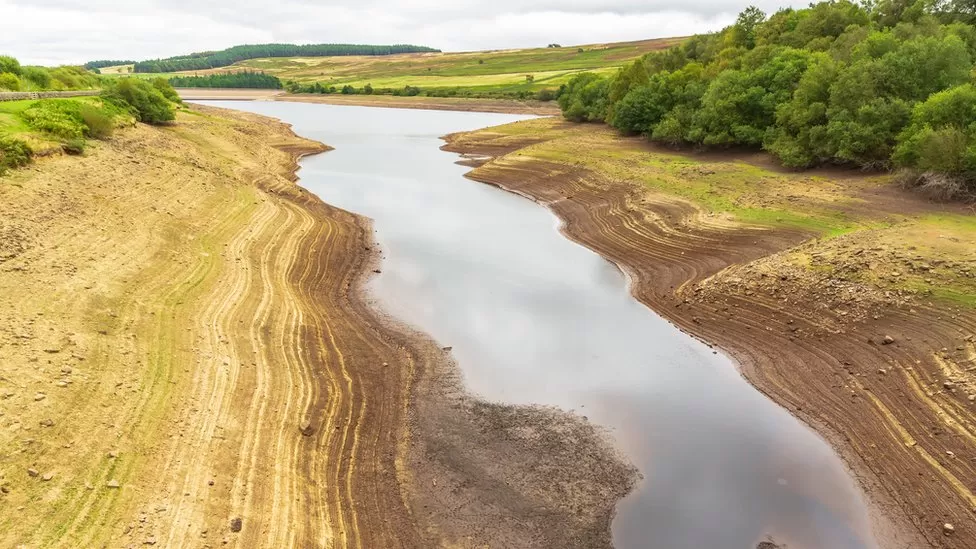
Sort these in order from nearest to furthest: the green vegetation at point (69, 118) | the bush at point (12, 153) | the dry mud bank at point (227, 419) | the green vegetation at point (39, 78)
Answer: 1. the dry mud bank at point (227, 419)
2. the bush at point (12, 153)
3. the green vegetation at point (69, 118)
4. the green vegetation at point (39, 78)

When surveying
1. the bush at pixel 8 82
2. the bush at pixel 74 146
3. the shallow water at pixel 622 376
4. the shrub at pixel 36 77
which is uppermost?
the shrub at pixel 36 77

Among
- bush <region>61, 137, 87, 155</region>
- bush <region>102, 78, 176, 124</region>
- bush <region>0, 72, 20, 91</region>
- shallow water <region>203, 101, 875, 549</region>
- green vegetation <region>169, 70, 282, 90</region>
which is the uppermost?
green vegetation <region>169, 70, 282, 90</region>

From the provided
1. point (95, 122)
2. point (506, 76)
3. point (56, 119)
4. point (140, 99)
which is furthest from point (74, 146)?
point (506, 76)

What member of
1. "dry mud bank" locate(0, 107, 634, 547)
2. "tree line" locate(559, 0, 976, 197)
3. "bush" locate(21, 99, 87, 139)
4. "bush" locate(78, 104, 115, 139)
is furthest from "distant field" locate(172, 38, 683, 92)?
"dry mud bank" locate(0, 107, 634, 547)

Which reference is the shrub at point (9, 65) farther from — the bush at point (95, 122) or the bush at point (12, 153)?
the bush at point (12, 153)

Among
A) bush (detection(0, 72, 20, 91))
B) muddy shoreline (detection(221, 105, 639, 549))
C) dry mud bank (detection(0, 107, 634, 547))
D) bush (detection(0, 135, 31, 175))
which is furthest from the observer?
bush (detection(0, 72, 20, 91))

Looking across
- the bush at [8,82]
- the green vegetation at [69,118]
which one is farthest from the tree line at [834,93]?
the bush at [8,82]

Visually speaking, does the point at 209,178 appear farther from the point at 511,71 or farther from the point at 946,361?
the point at 511,71

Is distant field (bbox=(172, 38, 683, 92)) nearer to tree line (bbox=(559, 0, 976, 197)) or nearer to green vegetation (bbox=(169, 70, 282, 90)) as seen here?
green vegetation (bbox=(169, 70, 282, 90))
